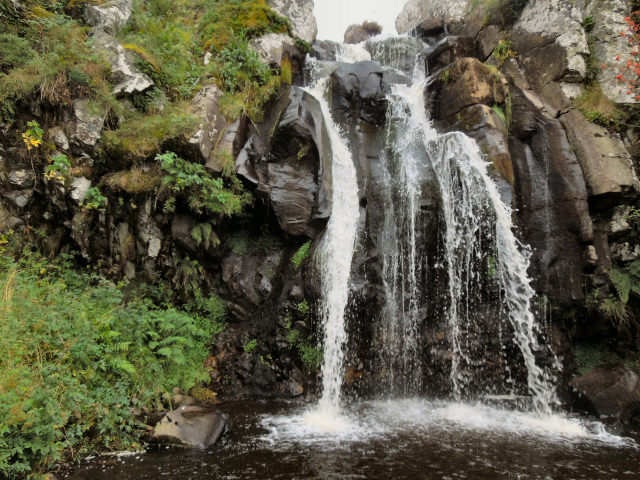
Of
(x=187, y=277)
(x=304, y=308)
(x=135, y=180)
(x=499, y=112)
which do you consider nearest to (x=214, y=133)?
(x=135, y=180)

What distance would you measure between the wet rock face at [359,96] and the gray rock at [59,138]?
684 cm

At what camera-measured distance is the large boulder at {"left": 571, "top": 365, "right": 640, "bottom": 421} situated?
612cm

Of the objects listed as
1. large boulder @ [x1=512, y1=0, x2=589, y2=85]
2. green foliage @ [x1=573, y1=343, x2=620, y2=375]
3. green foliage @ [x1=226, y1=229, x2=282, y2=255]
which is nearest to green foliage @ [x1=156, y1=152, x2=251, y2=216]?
green foliage @ [x1=226, y1=229, x2=282, y2=255]

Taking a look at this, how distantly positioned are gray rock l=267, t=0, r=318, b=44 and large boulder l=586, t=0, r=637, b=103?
8.86 m

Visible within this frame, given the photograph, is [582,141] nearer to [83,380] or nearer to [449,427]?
[449,427]

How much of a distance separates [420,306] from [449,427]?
2571 mm

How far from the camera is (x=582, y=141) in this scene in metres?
8.13

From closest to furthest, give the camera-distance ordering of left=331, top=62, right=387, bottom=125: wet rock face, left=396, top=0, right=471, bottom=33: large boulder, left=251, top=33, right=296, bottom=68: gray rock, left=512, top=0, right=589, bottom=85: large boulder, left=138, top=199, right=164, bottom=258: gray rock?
left=138, top=199, right=164, bottom=258: gray rock, left=512, top=0, right=589, bottom=85: large boulder, left=331, top=62, right=387, bottom=125: wet rock face, left=251, top=33, right=296, bottom=68: gray rock, left=396, top=0, right=471, bottom=33: large boulder

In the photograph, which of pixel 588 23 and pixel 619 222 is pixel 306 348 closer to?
pixel 619 222

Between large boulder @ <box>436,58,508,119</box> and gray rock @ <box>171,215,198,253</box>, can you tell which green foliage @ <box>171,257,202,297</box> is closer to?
gray rock @ <box>171,215,198,253</box>

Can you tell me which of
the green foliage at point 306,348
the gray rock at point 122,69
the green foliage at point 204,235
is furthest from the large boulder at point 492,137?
the gray rock at point 122,69

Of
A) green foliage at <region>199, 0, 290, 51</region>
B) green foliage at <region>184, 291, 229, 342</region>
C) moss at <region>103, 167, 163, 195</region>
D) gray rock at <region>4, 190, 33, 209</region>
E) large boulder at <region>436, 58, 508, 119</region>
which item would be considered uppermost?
green foliage at <region>199, 0, 290, 51</region>

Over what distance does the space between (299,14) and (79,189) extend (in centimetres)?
1033

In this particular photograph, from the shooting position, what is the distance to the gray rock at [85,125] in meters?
7.34
